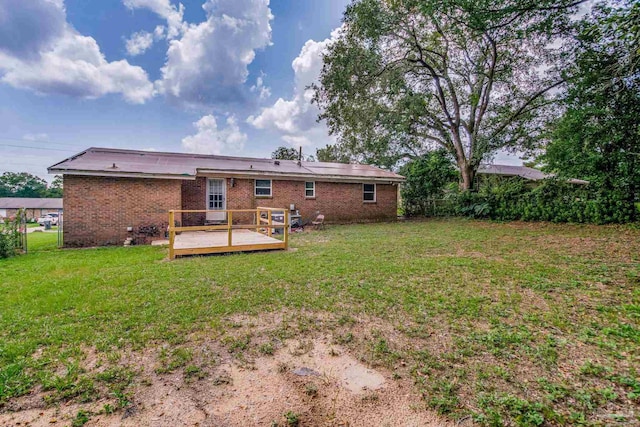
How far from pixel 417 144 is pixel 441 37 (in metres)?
6.55

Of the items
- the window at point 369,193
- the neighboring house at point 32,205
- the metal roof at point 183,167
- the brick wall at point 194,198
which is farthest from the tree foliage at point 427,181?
the neighboring house at point 32,205

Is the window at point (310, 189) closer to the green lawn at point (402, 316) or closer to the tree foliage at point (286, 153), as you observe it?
the green lawn at point (402, 316)

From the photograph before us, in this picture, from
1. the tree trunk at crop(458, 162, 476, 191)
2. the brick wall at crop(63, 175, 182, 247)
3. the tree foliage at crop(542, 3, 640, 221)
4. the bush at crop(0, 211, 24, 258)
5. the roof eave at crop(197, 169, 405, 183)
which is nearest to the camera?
the bush at crop(0, 211, 24, 258)

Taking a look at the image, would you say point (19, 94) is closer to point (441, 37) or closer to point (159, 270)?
point (159, 270)

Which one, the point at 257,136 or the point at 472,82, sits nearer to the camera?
the point at 472,82

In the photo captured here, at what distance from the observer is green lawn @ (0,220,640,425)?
2.30 meters

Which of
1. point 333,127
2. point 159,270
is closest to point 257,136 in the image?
point 333,127

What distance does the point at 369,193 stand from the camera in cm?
1633

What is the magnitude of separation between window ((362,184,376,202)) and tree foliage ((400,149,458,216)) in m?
3.79

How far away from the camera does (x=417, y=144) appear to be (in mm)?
19844

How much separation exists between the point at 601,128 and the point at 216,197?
1522 centimetres

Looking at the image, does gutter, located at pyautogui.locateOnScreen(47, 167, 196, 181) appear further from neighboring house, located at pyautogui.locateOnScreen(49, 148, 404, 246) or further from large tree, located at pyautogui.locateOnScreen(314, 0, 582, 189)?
large tree, located at pyautogui.locateOnScreen(314, 0, 582, 189)

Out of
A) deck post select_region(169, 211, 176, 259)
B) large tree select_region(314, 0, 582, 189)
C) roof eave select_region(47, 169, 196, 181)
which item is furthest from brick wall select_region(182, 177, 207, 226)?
large tree select_region(314, 0, 582, 189)

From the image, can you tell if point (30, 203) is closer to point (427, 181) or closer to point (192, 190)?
point (192, 190)
